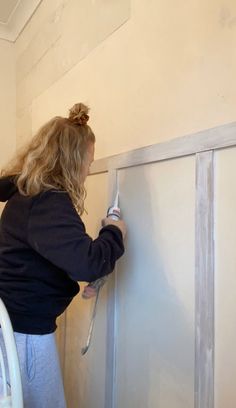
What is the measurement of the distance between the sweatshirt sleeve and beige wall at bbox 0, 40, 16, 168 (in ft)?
4.75

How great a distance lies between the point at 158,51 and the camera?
1057 millimetres

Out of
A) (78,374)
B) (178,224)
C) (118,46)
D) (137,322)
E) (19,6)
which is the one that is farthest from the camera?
(19,6)

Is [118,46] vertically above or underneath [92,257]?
above

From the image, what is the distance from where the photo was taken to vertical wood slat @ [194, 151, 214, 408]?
0.85m

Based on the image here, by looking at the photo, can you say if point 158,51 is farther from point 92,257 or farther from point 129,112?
point 92,257

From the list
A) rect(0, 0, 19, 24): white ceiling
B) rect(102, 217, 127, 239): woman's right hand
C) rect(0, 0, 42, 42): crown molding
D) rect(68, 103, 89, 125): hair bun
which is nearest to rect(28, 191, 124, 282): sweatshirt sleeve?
rect(102, 217, 127, 239): woman's right hand

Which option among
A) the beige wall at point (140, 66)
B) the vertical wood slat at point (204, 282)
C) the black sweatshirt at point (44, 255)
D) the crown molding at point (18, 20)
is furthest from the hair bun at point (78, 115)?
the crown molding at point (18, 20)

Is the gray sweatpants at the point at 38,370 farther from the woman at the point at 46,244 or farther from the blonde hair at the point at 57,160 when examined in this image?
the blonde hair at the point at 57,160

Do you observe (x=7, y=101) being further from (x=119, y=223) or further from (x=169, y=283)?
(x=169, y=283)

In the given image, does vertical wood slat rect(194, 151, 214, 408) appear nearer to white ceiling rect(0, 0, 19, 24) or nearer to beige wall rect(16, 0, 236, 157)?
beige wall rect(16, 0, 236, 157)

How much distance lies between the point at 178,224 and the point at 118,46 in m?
0.64

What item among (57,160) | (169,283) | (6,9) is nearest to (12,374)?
(169,283)

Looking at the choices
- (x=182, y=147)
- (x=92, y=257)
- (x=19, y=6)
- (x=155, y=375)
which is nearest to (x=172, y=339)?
(x=155, y=375)

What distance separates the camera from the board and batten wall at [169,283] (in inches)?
32.9
